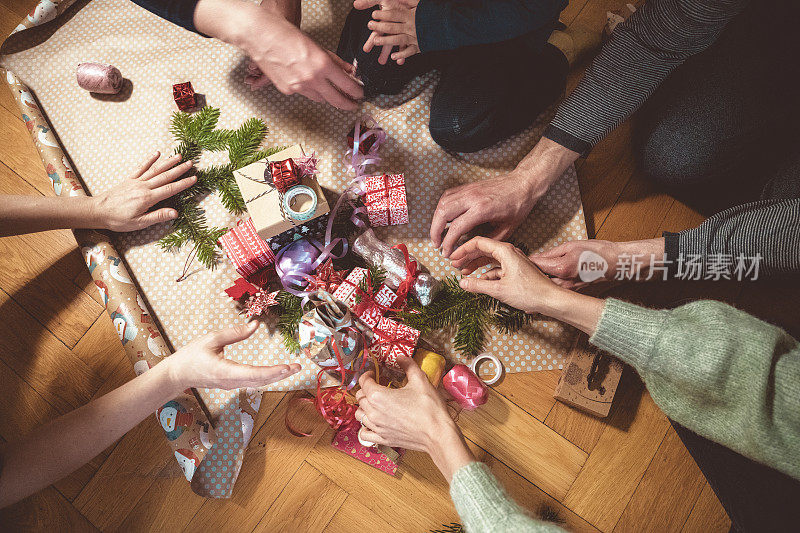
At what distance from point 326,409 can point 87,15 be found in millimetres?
1420

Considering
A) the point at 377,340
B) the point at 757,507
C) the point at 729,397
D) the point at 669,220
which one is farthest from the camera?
the point at 669,220

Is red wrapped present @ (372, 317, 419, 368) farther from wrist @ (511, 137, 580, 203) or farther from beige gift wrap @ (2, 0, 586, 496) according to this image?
wrist @ (511, 137, 580, 203)

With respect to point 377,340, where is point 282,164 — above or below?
above

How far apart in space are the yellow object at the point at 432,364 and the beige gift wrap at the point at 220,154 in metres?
0.07

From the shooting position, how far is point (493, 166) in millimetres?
1337

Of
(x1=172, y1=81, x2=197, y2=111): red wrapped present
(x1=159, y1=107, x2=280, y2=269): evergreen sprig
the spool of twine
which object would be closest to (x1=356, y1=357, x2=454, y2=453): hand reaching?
(x1=159, y1=107, x2=280, y2=269): evergreen sprig

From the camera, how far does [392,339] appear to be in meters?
1.14

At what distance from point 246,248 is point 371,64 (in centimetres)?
60

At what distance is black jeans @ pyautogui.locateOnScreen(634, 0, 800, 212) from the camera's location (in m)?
1.17

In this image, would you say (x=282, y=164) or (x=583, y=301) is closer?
(x=583, y=301)

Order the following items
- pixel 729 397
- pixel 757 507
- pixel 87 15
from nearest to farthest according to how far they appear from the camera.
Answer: pixel 729 397
pixel 757 507
pixel 87 15

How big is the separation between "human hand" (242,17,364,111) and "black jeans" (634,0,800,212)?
2.83ft

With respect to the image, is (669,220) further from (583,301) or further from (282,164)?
(282,164)

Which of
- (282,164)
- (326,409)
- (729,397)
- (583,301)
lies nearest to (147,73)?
(282,164)
